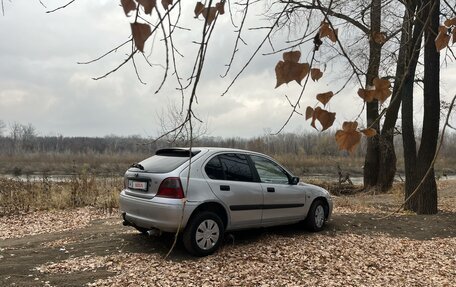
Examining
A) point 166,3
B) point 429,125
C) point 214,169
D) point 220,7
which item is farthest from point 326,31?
point 429,125

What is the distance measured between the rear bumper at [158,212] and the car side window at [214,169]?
627 millimetres

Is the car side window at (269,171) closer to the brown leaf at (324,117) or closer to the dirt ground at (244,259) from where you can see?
the dirt ground at (244,259)

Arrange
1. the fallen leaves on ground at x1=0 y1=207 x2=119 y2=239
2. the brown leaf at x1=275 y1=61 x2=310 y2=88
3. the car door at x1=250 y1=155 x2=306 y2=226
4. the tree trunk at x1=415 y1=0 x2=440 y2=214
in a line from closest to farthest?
the brown leaf at x1=275 y1=61 x2=310 y2=88 → the car door at x1=250 y1=155 x2=306 y2=226 → the fallen leaves on ground at x1=0 y1=207 x2=119 y2=239 → the tree trunk at x1=415 y1=0 x2=440 y2=214

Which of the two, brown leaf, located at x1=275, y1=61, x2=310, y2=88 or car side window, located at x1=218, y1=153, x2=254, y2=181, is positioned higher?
brown leaf, located at x1=275, y1=61, x2=310, y2=88

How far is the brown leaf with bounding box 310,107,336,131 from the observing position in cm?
158

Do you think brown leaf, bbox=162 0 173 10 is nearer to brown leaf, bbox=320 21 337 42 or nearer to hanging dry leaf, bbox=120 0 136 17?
hanging dry leaf, bbox=120 0 136 17

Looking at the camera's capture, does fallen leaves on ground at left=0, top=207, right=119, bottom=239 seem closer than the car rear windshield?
No

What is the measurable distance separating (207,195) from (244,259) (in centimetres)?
103

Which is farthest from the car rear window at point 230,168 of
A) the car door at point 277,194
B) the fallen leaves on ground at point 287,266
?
the fallen leaves on ground at point 287,266

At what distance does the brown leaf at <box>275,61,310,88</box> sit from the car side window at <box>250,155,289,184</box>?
5820 millimetres

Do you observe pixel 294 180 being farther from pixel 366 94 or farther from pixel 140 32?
pixel 140 32

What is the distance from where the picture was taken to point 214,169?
664cm

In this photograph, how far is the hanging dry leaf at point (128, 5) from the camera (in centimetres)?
134

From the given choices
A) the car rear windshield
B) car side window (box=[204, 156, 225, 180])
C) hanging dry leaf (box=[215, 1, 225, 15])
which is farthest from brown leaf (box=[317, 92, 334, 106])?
car side window (box=[204, 156, 225, 180])
